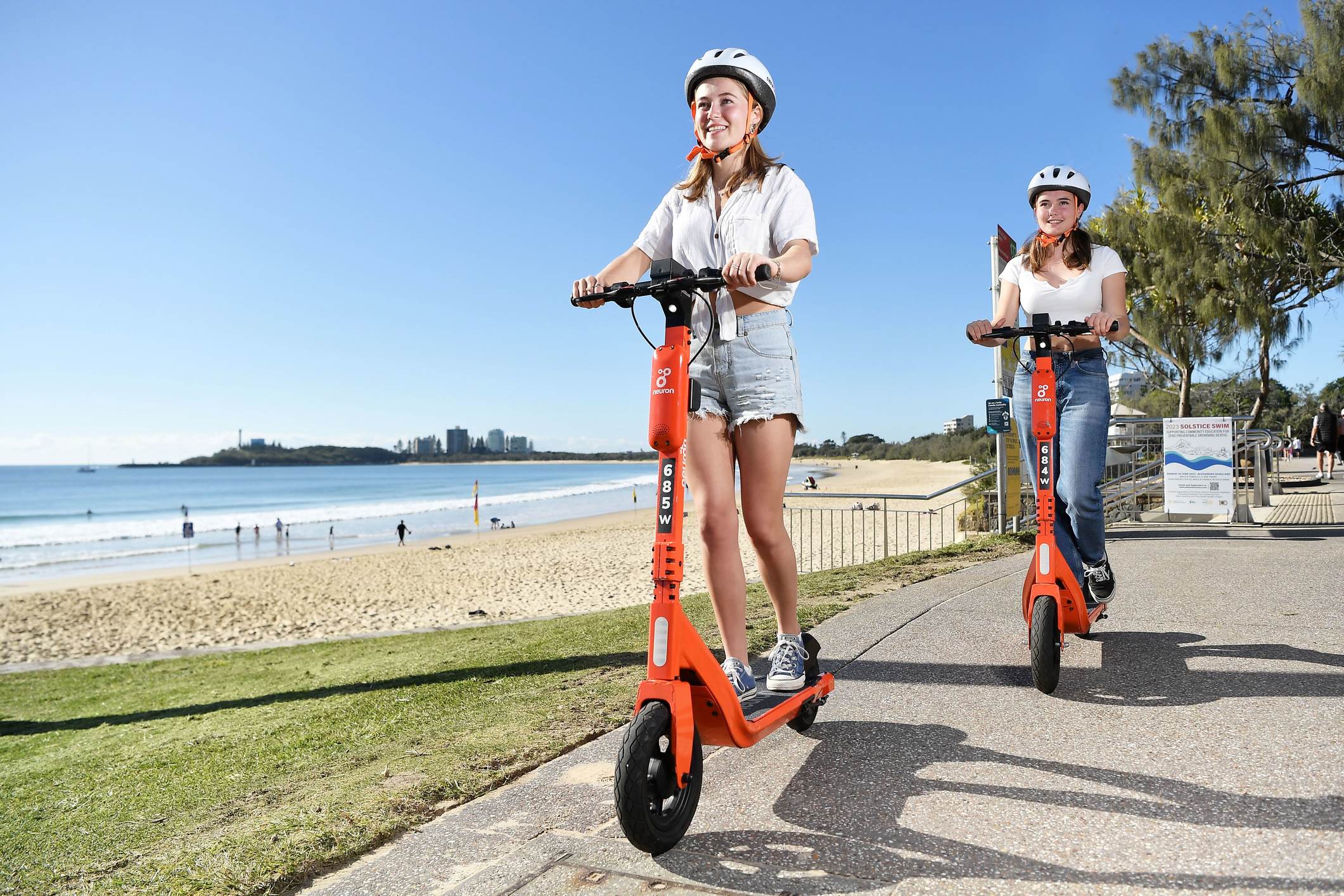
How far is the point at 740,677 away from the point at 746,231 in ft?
4.70

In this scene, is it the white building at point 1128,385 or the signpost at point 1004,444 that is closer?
the signpost at point 1004,444

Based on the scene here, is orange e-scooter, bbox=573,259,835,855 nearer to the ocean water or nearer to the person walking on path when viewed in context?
the person walking on path

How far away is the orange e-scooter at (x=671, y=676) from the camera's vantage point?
1.97 m

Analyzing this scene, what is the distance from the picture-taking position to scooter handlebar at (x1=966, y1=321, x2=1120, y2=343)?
350 centimetres

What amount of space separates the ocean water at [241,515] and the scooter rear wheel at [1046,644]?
27689 millimetres

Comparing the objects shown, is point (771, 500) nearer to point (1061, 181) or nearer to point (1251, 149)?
point (1061, 181)

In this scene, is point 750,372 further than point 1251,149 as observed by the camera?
No

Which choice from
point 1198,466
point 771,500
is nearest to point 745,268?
point 771,500

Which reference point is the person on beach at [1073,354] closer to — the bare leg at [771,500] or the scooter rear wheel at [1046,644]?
the scooter rear wheel at [1046,644]

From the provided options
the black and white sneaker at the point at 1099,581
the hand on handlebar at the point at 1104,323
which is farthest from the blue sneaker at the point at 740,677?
the black and white sneaker at the point at 1099,581

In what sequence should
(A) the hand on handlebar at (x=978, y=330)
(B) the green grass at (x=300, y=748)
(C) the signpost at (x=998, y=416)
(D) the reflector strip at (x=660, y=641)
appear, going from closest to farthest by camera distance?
(D) the reflector strip at (x=660, y=641), (B) the green grass at (x=300, y=748), (A) the hand on handlebar at (x=978, y=330), (C) the signpost at (x=998, y=416)

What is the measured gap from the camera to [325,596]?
667 inches

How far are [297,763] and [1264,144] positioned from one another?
17465 millimetres

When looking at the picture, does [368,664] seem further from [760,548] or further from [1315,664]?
[1315,664]
